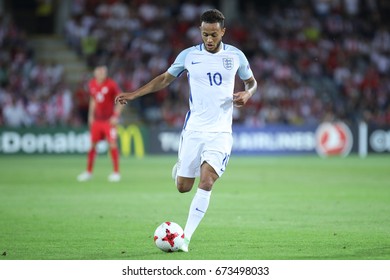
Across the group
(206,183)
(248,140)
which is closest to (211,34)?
(206,183)

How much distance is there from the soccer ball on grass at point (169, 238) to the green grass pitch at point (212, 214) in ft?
0.42

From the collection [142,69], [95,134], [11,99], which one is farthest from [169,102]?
[95,134]

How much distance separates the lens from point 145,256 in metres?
8.87

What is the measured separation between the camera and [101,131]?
63.2 ft

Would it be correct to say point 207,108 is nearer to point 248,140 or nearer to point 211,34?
point 211,34

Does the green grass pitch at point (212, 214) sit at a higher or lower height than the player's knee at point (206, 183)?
lower

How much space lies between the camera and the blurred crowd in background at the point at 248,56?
30.4 metres

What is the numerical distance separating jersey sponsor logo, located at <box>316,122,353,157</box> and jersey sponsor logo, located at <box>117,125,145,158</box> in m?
6.02

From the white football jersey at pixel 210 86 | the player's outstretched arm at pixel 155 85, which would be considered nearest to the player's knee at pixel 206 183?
the white football jersey at pixel 210 86

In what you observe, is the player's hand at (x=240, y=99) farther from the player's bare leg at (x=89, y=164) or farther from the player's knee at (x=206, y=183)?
the player's bare leg at (x=89, y=164)

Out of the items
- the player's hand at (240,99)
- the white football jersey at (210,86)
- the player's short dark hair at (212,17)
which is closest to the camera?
the player's hand at (240,99)

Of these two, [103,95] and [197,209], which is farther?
[103,95]

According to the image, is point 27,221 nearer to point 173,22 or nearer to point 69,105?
point 69,105

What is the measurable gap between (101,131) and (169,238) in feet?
34.2
